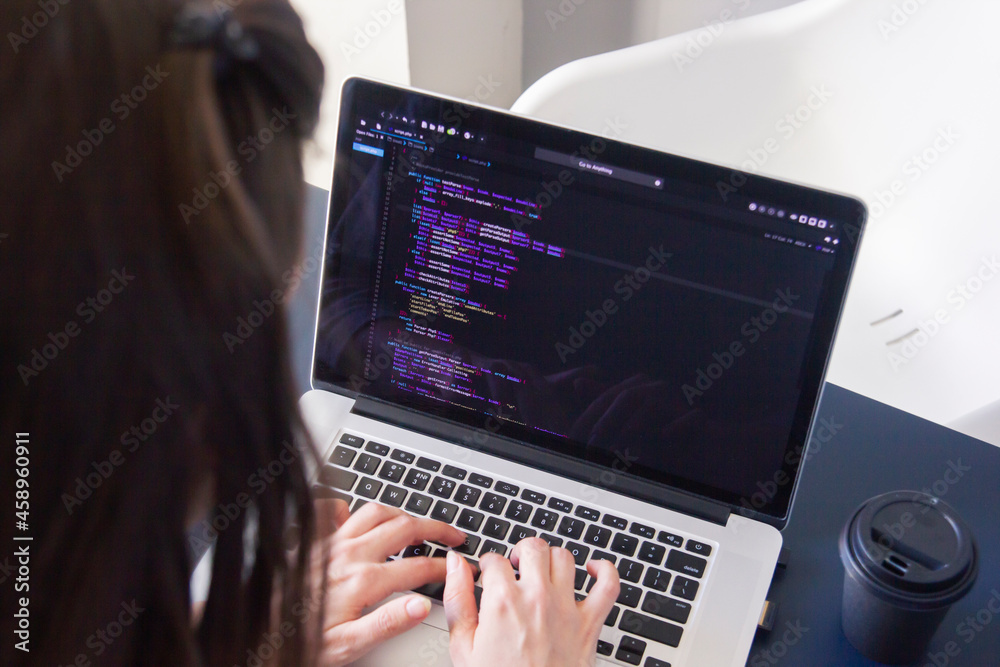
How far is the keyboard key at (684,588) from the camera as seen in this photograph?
70cm

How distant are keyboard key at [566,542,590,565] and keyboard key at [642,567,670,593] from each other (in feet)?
0.18

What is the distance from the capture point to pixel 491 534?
29.2 inches

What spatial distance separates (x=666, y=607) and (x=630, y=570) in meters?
0.04

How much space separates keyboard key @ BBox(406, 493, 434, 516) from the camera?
0.76 metres

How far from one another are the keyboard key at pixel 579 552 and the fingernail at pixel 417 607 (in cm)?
14

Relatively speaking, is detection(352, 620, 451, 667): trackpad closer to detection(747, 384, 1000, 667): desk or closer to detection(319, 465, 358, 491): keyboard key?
detection(319, 465, 358, 491): keyboard key

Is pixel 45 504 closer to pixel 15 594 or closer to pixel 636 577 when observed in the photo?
pixel 15 594

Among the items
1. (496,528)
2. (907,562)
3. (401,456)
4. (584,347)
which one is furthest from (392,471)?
(907,562)

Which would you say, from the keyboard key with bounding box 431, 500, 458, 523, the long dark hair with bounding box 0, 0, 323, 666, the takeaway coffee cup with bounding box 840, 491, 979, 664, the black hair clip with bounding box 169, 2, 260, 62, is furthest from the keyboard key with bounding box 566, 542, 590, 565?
the black hair clip with bounding box 169, 2, 260, 62

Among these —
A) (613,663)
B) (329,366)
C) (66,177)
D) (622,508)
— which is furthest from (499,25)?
(66,177)

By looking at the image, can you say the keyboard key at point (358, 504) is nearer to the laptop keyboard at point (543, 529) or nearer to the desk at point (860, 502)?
the laptop keyboard at point (543, 529)

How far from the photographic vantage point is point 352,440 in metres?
0.81

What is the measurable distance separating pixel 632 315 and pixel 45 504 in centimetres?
48

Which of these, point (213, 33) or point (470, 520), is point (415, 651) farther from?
point (213, 33)
